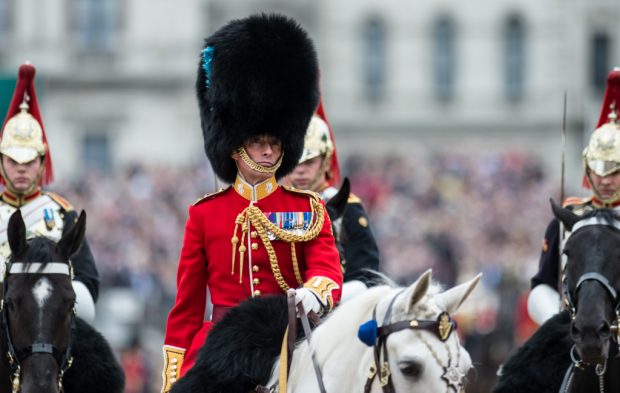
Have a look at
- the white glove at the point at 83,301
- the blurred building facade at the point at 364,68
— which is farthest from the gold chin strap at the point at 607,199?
the blurred building facade at the point at 364,68

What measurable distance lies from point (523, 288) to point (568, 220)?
49.9ft

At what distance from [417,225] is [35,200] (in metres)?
21.2

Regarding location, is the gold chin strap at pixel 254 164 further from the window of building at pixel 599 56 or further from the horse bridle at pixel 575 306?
the window of building at pixel 599 56

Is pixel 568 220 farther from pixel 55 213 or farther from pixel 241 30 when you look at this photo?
pixel 55 213

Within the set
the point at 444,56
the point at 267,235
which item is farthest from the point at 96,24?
the point at 267,235

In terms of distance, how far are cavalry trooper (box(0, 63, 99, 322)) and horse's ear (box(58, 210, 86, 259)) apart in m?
0.83

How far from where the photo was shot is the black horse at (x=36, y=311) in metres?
9.25

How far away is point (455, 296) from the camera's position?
26.0 ft

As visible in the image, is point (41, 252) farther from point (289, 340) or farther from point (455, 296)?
point (455, 296)

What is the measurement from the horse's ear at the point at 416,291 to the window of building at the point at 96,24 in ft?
158

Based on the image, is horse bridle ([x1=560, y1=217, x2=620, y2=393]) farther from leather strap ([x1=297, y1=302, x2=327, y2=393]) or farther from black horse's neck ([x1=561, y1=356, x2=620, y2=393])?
leather strap ([x1=297, y1=302, x2=327, y2=393])

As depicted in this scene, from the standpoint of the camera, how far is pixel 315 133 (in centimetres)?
1127

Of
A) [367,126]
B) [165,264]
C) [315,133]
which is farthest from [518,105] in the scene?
[315,133]

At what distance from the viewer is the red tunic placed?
29.1ft
